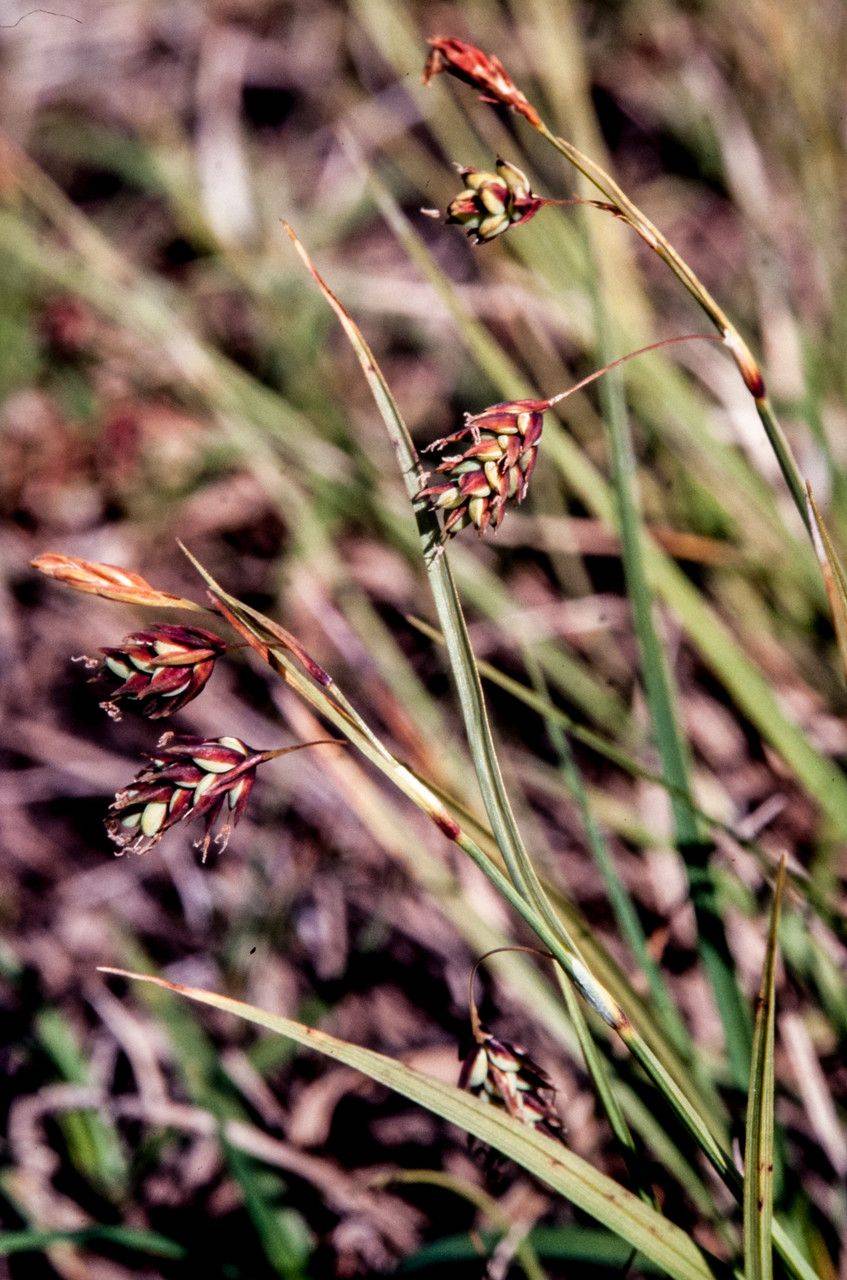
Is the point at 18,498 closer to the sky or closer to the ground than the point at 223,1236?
closer to the sky

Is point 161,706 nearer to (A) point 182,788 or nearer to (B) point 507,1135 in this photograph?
(A) point 182,788

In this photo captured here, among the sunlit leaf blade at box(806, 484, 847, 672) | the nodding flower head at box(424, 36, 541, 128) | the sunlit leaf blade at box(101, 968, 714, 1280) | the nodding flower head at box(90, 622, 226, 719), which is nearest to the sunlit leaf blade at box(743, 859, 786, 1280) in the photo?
the sunlit leaf blade at box(101, 968, 714, 1280)

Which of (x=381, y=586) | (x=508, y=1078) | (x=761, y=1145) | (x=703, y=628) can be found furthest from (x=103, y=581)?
(x=381, y=586)

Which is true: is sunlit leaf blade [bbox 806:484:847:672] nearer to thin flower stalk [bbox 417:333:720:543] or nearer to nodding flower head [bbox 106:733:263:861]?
thin flower stalk [bbox 417:333:720:543]

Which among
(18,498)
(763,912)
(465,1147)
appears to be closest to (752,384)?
(763,912)

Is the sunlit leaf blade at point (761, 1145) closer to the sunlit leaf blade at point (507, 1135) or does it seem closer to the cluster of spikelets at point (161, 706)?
the sunlit leaf blade at point (507, 1135)

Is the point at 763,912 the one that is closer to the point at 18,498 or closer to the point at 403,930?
the point at 403,930
